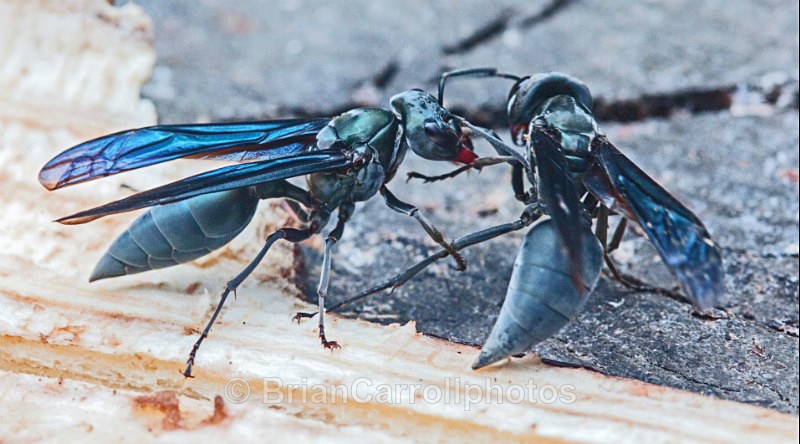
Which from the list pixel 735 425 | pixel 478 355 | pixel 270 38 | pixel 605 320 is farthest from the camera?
pixel 270 38

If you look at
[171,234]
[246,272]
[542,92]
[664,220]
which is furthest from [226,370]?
[542,92]

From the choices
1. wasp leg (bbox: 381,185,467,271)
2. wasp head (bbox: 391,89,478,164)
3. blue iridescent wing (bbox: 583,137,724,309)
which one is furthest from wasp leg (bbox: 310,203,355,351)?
blue iridescent wing (bbox: 583,137,724,309)

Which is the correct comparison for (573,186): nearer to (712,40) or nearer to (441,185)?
(441,185)

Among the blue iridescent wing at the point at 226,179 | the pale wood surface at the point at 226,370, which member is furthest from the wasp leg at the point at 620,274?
the blue iridescent wing at the point at 226,179

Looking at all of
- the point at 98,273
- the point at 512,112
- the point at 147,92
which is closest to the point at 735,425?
the point at 512,112

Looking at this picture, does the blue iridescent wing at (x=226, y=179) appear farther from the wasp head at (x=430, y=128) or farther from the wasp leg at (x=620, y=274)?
the wasp leg at (x=620, y=274)

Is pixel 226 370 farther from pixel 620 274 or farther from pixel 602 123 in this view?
pixel 602 123

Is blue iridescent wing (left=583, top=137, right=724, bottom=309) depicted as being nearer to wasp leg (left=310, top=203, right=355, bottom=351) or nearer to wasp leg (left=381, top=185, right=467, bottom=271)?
wasp leg (left=381, top=185, right=467, bottom=271)
